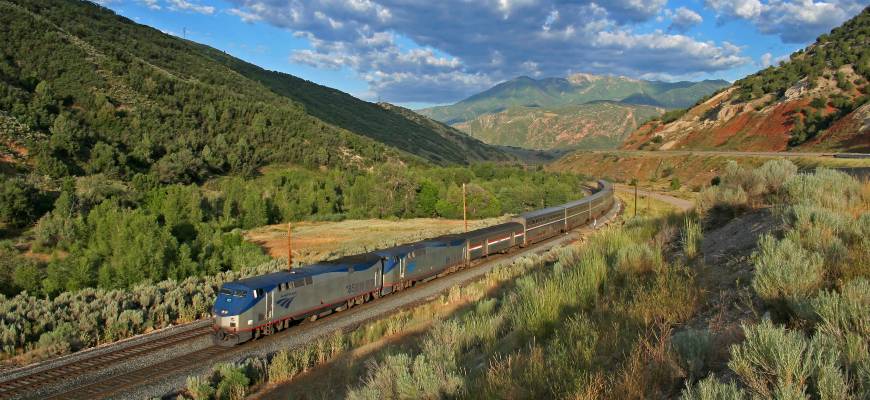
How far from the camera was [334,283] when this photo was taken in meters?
20.9

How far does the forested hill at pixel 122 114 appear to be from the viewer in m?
51.6

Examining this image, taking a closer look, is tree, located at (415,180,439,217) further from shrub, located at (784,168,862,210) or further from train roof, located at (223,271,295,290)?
shrub, located at (784,168,862,210)

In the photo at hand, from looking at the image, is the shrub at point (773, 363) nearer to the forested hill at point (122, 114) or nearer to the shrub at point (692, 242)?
the shrub at point (692, 242)

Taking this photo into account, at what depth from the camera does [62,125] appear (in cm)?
5144

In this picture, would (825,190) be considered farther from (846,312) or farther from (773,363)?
(773,363)

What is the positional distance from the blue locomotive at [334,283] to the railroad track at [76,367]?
196 cm

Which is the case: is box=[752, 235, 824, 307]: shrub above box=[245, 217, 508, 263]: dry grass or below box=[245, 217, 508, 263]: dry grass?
above

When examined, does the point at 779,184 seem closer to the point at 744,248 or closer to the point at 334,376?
the point at 744,248

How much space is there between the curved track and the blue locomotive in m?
0.58

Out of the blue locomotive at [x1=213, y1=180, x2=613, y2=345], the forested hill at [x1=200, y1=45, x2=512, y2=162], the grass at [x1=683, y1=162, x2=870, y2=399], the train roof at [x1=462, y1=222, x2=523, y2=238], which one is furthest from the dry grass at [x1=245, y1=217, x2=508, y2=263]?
the forested hill at [x1=200, y1=45, x2=512, y2=162]

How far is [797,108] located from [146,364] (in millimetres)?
95364

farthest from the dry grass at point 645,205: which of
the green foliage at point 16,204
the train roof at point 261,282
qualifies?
the green foliage at point 16,204

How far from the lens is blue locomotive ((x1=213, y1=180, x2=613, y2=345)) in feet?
57.8

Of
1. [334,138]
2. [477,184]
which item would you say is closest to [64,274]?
[477,184]
